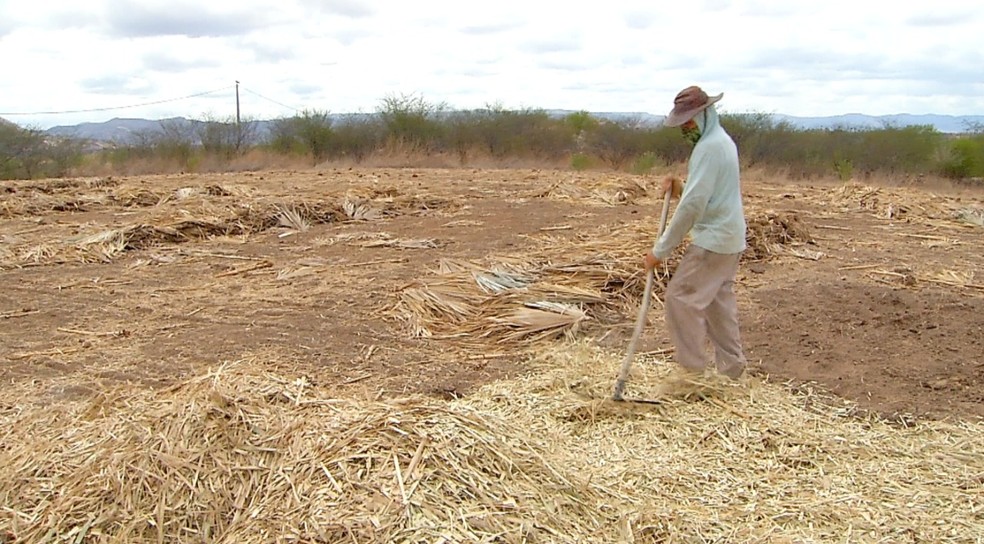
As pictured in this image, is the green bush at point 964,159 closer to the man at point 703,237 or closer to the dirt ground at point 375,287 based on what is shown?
the dirt ground at point 375,287

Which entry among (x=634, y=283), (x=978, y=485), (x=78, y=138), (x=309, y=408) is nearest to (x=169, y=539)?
(x=309, y=408)

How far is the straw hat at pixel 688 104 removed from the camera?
3.92 metres

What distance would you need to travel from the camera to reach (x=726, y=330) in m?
4.26

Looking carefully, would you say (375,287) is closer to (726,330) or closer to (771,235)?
(726,330)

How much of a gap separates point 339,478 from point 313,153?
21.9 m

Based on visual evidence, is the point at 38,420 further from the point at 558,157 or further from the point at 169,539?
the point at 558,157

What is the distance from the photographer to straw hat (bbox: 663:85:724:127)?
12.9 feet

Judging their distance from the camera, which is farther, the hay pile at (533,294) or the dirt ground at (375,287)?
the hay pile at (533,294)

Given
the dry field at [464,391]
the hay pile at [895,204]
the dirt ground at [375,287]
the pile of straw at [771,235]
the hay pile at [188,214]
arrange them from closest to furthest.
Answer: the dry field at [464,391] < the dirt ground at [375,287] < the pile of straw at [771,235] < the hay pile at [188,214] < the hay pile at [895,204]

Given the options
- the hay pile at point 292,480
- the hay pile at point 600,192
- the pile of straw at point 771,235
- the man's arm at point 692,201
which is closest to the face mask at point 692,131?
the man's arm at point 692,201

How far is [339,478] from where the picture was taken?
2.86 meters

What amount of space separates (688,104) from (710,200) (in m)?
0.47

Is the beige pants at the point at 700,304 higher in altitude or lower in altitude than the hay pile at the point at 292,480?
higher

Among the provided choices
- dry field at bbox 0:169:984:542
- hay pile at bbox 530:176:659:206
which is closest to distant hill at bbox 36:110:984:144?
hay pile at bbox 530:176:659:206
